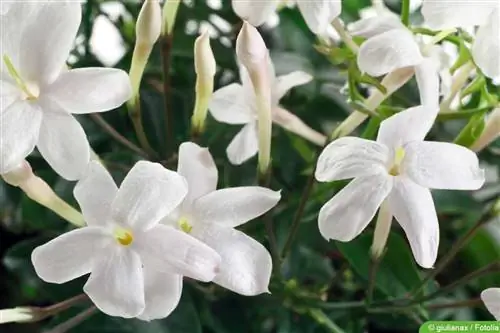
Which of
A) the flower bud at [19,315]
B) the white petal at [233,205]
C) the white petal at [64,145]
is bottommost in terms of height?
the flower bud at [19,315]

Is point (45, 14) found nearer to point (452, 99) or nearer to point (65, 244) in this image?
point (65, 244)

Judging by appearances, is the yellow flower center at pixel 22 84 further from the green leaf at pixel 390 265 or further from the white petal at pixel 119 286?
the green leaf at pixel 390 265

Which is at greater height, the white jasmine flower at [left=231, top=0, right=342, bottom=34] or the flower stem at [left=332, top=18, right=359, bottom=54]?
the white jasmine flower at [left=231, top=0, right=342, bottom=34]

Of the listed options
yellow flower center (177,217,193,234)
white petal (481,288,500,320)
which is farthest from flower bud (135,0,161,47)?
white petal (481,288,500,320)

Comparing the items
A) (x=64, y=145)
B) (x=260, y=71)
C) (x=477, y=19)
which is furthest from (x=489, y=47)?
(x=64, y=145)

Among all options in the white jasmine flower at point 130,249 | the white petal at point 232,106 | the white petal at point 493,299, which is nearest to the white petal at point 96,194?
the white jasmine flower at point 130,249

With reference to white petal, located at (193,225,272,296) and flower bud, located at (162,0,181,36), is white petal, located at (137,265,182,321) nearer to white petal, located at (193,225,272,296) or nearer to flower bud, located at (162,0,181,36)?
white petal, located at (193,225,272,296)

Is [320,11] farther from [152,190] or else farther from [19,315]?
[19,315]
